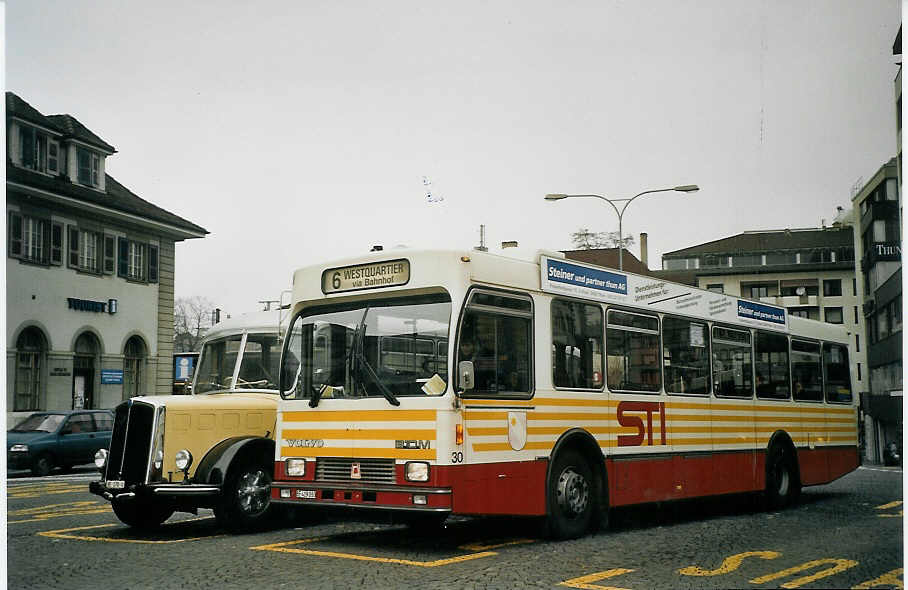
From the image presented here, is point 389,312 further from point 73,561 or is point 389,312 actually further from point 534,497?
point 73,561

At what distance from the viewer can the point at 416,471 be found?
9.76 m

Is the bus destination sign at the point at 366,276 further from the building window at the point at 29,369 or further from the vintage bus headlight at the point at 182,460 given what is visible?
the building window at the point at 29,369

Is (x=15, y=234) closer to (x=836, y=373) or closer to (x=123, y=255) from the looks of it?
(x=123, y=255)

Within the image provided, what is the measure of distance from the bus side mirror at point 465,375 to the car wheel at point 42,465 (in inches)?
697

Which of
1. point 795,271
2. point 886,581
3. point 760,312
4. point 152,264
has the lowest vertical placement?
point 886,581

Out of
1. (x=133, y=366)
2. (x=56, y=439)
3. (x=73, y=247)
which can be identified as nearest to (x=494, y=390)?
(x=56, y=439)

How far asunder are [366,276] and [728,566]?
14.0 feet

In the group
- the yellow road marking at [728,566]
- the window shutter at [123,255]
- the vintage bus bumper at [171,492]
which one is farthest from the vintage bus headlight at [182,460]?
the window shutter at [123,255]

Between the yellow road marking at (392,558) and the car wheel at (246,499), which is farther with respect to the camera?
the car wheel at (246,499)

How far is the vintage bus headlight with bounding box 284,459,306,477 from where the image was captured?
10.6 m

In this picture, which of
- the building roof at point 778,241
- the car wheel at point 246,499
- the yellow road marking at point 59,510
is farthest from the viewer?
the yellow road marking at point 59,510

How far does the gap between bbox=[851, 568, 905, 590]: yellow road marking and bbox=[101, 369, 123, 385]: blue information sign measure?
22970 mm

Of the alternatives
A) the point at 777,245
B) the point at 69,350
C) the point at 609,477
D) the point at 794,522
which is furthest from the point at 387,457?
the point at 69,350

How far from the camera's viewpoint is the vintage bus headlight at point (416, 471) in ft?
31.8
